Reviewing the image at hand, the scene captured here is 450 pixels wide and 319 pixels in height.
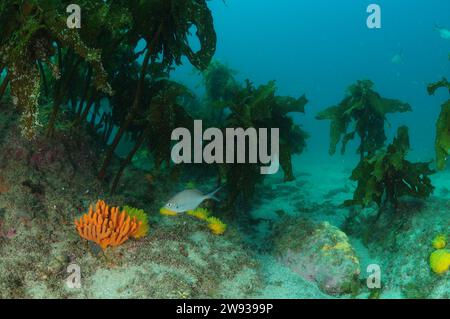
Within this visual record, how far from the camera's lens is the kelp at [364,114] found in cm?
726

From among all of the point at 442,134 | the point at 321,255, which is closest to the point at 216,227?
the point at 321,255

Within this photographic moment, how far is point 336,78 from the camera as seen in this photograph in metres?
95.9

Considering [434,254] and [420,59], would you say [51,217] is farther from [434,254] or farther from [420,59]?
[420,59]

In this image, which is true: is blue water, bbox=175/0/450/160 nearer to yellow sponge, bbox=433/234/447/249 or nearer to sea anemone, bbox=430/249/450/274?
yellow sponge, bbox=433/234/447/249

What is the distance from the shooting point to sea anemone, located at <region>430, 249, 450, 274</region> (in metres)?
4.38

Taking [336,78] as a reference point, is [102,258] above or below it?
below

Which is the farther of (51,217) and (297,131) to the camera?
(297,131)

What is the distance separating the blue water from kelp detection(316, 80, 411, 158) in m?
51.7

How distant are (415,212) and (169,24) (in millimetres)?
4641

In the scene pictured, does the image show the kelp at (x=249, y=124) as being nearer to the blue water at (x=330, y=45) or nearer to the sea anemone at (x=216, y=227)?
the sea anemone at (x=216, y=227)

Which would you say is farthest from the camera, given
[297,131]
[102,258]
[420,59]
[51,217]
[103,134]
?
[420,59]

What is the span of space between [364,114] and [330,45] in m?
127
